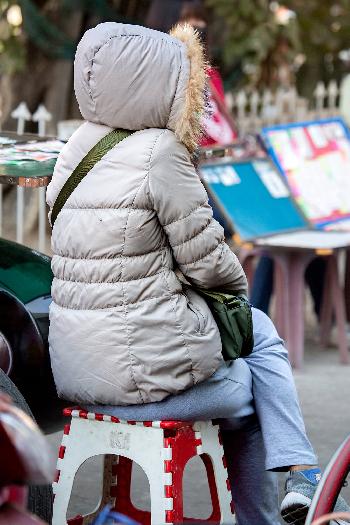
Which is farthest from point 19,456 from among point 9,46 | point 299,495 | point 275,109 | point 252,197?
point 275,109

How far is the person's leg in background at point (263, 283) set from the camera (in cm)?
647

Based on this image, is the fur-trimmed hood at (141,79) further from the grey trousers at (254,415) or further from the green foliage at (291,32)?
the green foliage at (291,32)

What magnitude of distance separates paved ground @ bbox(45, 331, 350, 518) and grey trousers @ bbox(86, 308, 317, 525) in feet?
1.53

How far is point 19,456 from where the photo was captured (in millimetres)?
1881

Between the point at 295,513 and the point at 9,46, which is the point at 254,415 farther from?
the point at 9,46

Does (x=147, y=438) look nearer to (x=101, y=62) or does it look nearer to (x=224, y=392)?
(x=224, y=392)

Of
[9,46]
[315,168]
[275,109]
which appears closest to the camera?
[315,168]

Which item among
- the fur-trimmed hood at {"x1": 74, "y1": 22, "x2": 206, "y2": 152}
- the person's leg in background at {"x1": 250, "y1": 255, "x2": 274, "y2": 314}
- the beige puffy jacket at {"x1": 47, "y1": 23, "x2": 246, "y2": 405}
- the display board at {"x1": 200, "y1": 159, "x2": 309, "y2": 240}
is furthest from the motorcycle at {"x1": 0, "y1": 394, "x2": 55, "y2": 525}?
the person's leg in background at {"x1": 250, "y1": 255, "x2": 274, "y2": 314}

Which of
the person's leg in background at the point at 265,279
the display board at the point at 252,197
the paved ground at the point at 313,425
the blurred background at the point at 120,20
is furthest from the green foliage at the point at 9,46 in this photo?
the paved ground at the point at 313,425

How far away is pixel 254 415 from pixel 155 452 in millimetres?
381

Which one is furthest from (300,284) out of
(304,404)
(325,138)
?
(325,138)

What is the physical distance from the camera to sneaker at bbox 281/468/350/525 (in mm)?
3576

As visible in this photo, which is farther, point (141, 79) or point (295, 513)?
point (295, 513)

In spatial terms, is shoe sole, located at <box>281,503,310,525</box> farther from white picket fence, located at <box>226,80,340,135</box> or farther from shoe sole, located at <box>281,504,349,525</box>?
white picket fence, located at <box>226,80,340,135</box>
